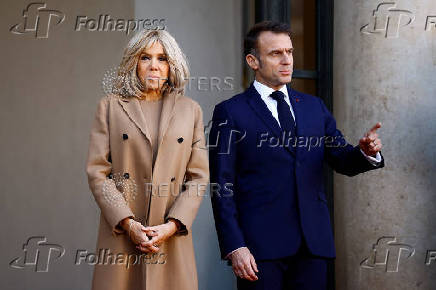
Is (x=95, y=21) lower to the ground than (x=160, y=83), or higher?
higher

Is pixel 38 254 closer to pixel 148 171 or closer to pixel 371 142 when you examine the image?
pixel 148 171

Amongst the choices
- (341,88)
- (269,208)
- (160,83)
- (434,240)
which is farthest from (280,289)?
(341,88)

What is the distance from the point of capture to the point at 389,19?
478 centimetres

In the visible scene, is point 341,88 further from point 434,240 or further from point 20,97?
point 20,97

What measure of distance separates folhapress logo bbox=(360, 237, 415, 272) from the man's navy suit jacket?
3.01 feet

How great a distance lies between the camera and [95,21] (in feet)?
20.7

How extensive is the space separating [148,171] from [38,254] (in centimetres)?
298

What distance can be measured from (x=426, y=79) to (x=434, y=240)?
37.6 inches

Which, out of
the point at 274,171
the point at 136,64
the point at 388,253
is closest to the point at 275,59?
the point at 274,171

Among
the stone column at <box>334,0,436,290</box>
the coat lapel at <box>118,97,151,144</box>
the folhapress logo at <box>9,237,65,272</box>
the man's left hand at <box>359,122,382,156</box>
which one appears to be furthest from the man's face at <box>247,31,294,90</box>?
the folhapress logo at <box>9,237,65,272</box>

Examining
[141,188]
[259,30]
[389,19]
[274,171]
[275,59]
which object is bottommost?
[141,188]

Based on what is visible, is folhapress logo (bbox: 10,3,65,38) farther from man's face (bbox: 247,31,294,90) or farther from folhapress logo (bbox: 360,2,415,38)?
man's face (bbox: 247,31,294,90)

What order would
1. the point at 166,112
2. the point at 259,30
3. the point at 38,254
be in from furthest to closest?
the point at 38,254
the point at 259,30
the point at 166,112

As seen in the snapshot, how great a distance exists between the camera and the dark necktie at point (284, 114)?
3.90 metres
